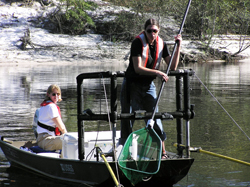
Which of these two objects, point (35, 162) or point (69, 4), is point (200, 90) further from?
point (69, 4)

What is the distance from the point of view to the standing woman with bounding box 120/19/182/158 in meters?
4.66

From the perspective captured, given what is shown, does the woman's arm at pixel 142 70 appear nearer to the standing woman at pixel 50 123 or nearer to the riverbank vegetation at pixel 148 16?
the standing woman at pixel 50 123

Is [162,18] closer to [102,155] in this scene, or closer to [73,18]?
[73,18]

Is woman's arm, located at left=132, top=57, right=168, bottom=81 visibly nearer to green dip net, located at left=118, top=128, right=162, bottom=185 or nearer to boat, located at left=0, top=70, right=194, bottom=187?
boat, located at left=0, top=70, right=194, bottom=187

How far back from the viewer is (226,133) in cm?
753

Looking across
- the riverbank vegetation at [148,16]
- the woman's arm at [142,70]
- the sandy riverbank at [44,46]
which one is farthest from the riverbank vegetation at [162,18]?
the woman's arm at [142,70]

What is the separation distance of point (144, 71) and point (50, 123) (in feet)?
5.22

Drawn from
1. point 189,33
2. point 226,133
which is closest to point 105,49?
point 189,33

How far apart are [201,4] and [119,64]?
32.9ft

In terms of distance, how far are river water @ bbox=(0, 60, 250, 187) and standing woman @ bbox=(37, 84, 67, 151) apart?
18.9 inches

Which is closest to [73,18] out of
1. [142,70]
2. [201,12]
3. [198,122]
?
[201,12]

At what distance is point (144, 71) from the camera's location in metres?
4.60

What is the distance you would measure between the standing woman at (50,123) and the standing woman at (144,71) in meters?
0.93

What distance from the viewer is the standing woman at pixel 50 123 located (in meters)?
5.35
